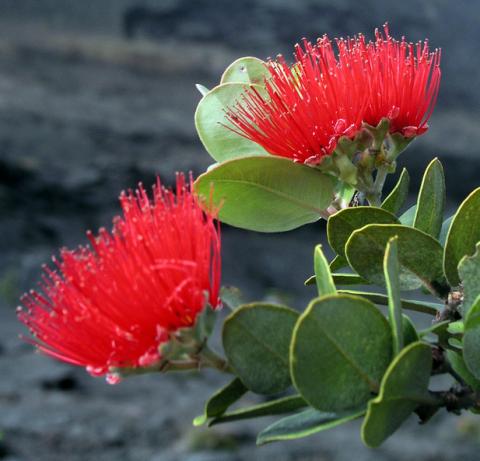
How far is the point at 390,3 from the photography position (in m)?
6.55

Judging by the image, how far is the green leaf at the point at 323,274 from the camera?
0.46 meters

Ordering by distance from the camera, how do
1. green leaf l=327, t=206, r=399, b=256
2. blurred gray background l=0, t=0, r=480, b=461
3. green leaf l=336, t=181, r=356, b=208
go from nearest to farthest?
green leaf l=327, t=206, r=399, b=256, green leaf l=336, t=181, r=356, b=208, blurred gray background l=0, t=0, r=480, b=461

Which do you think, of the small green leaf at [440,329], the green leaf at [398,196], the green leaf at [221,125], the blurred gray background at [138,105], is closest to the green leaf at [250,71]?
the green leaf at [221,125]

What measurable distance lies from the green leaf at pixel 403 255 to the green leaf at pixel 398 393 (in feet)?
0.29

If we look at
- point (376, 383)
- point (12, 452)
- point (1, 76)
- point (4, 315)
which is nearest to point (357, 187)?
point (376, 383)

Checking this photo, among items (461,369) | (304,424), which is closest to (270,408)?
(304,424)

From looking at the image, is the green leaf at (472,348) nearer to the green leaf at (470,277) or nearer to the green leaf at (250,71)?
the green leaf at (470,277)

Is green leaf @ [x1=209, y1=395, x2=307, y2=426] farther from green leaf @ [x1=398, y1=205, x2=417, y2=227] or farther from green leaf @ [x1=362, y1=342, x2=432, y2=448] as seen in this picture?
green leaf @ [x1=398, y1=205, x2=417, y2=227]

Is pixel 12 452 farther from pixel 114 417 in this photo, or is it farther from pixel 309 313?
pixel 309 313

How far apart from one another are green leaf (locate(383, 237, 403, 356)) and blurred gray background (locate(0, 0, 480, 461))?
4.57 metres

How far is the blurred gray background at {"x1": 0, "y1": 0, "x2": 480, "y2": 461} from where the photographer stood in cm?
596

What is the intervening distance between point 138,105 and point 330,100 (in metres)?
5.87

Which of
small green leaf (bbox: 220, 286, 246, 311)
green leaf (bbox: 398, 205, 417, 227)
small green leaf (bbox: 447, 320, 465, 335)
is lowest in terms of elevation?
small green leaf (bbox: 447, 320, 465, 335)

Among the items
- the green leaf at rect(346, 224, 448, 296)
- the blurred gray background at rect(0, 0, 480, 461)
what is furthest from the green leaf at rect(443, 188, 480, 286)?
the blurred gray background at rect(0, 0, 480, 461)
